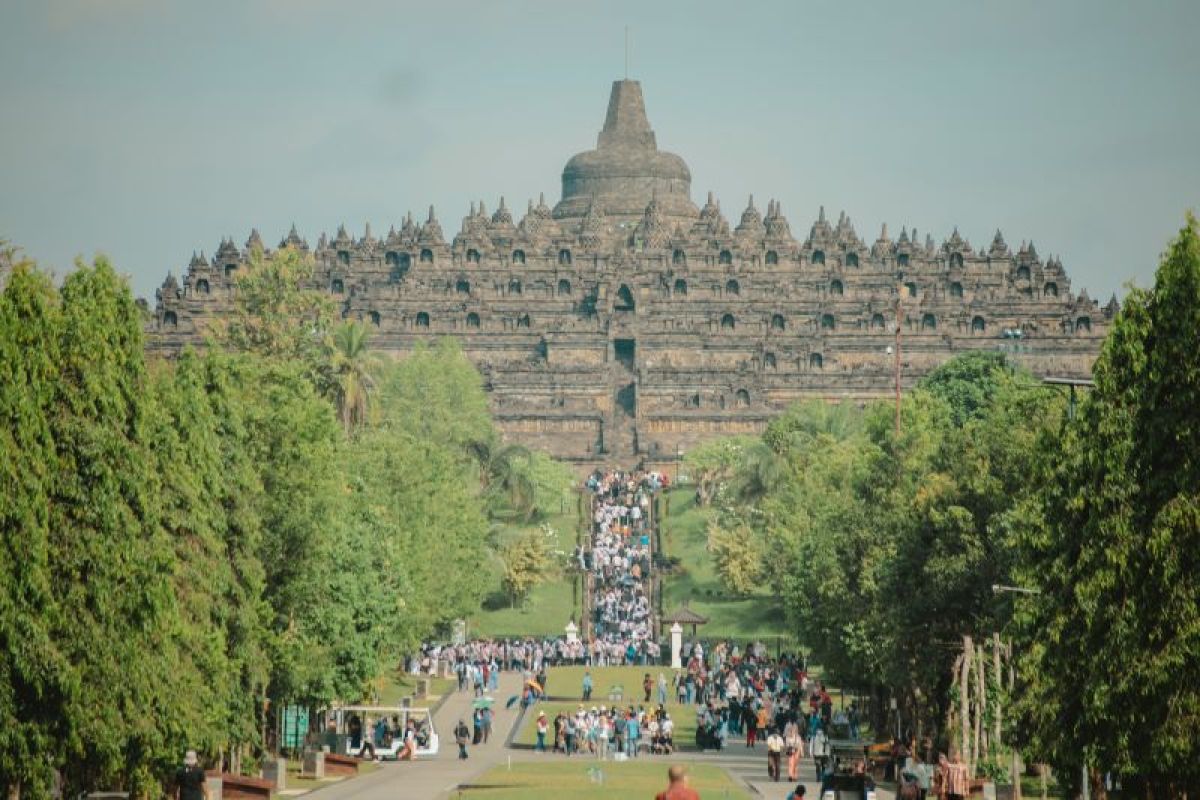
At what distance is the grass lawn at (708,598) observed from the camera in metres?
112

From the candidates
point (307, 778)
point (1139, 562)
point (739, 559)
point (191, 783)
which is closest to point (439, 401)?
point (739, 559)

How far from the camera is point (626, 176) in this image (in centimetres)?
19138

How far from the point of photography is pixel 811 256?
178625 mm

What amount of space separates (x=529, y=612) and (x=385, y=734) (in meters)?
39.4

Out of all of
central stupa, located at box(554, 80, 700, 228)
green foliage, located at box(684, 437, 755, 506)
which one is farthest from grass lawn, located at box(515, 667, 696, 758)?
Answer: central stupa, located at box(554, 80, 700, 228)

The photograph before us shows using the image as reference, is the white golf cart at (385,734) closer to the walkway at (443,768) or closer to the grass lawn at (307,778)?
the walkway at (443,768)

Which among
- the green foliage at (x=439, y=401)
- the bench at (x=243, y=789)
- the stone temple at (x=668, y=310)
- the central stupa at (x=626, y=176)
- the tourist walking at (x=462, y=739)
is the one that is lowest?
the bench at (x=243, y=789)

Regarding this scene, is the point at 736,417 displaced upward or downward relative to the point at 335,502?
upward

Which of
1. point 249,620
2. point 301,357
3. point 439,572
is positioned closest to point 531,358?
point 301,357

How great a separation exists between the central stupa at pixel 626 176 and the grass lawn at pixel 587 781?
118m

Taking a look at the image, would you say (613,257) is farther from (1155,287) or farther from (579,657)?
(1155,287)

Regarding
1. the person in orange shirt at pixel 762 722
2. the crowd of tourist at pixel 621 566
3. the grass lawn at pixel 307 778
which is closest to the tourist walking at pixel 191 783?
the grass lawn at pixel 307 778

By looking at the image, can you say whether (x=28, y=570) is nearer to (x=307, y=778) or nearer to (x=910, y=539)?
(x=307, y=778)

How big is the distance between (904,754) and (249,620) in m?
16.3
